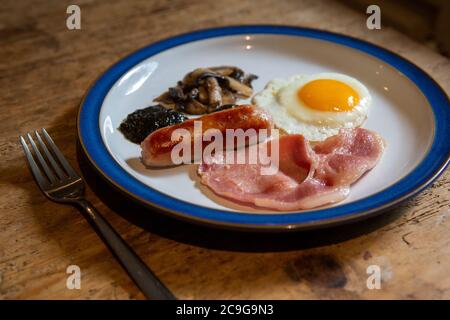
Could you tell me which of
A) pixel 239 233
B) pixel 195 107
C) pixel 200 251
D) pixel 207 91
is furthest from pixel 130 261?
pixel 207 91

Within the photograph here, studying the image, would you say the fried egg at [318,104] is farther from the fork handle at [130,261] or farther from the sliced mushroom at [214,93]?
the fork handle at [130,261]

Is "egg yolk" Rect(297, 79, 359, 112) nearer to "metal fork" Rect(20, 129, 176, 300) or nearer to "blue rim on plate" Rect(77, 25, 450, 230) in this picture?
"blue rim on plate" Rect(77, 25, 450, 230)

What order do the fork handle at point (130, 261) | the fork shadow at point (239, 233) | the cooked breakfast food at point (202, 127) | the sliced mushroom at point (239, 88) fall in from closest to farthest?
1. the fork handle at point (130, 261)
2. the fork shadow at point (239, 233)
3. the cooked breakfast food at point (202, 127)
4. the sliced mushroom at point (239, 88)

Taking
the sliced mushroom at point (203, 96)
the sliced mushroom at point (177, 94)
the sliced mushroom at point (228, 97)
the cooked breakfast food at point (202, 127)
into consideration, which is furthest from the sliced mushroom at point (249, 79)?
the cooked breakfast food at point (202, 127)

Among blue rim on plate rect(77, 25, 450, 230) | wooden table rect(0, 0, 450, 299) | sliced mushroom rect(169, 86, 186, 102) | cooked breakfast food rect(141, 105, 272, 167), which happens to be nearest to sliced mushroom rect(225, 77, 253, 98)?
sliced mushroom rect(169, 86, 186, 102)

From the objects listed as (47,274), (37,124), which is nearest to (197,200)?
(47,274)

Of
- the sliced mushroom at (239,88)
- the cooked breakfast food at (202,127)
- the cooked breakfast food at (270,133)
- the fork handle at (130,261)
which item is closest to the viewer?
the fork handle at (130,261)
